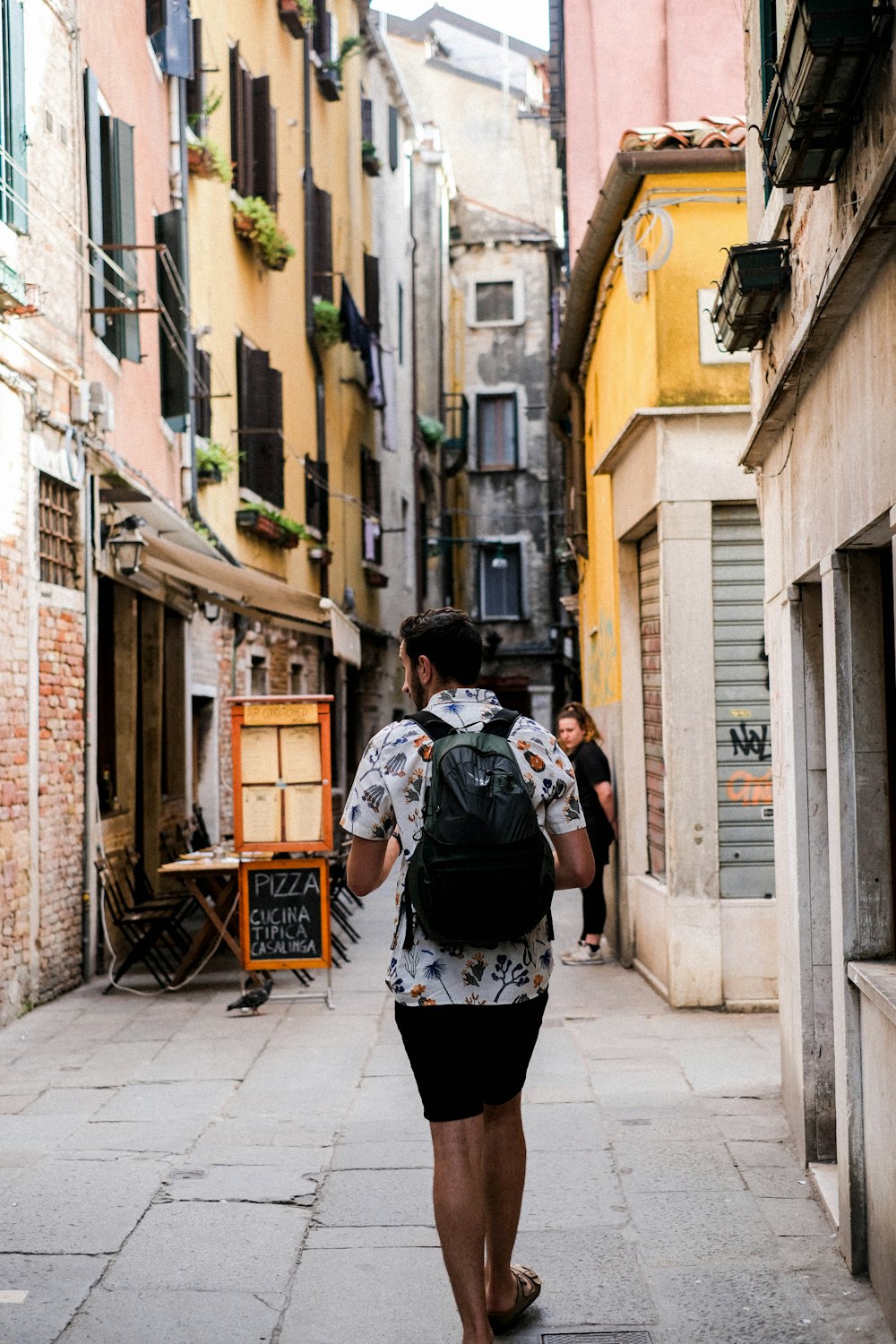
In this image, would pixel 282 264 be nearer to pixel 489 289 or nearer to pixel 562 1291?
pixel 562 1291

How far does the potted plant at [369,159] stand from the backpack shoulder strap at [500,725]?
23.9m

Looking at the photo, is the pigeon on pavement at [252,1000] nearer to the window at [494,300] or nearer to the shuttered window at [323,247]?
the shuttered window at [323,247]

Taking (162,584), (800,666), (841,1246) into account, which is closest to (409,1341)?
(841,1246)

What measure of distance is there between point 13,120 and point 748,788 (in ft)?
18.7

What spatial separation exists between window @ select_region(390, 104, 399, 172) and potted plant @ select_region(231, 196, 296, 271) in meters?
11.2

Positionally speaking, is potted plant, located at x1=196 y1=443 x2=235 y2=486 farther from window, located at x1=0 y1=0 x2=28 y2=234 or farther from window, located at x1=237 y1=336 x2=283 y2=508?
window, located at x1=0 y1=0 x2=28 y2=234

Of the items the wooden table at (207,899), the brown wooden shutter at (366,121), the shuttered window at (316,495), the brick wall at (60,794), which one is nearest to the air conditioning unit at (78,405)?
the brick wall at (60,794)

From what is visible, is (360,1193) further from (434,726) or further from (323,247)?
(323,247)

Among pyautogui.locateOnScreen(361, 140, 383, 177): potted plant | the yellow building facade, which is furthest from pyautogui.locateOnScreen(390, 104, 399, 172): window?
the yellow building facade

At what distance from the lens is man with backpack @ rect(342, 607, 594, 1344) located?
12.3ft

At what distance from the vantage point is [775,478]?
634 centimetres

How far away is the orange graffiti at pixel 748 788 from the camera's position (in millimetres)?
9438

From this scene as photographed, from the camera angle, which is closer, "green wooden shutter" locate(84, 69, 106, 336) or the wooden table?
the wooden table

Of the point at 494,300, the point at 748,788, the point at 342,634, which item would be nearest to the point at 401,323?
the point at 494,300
